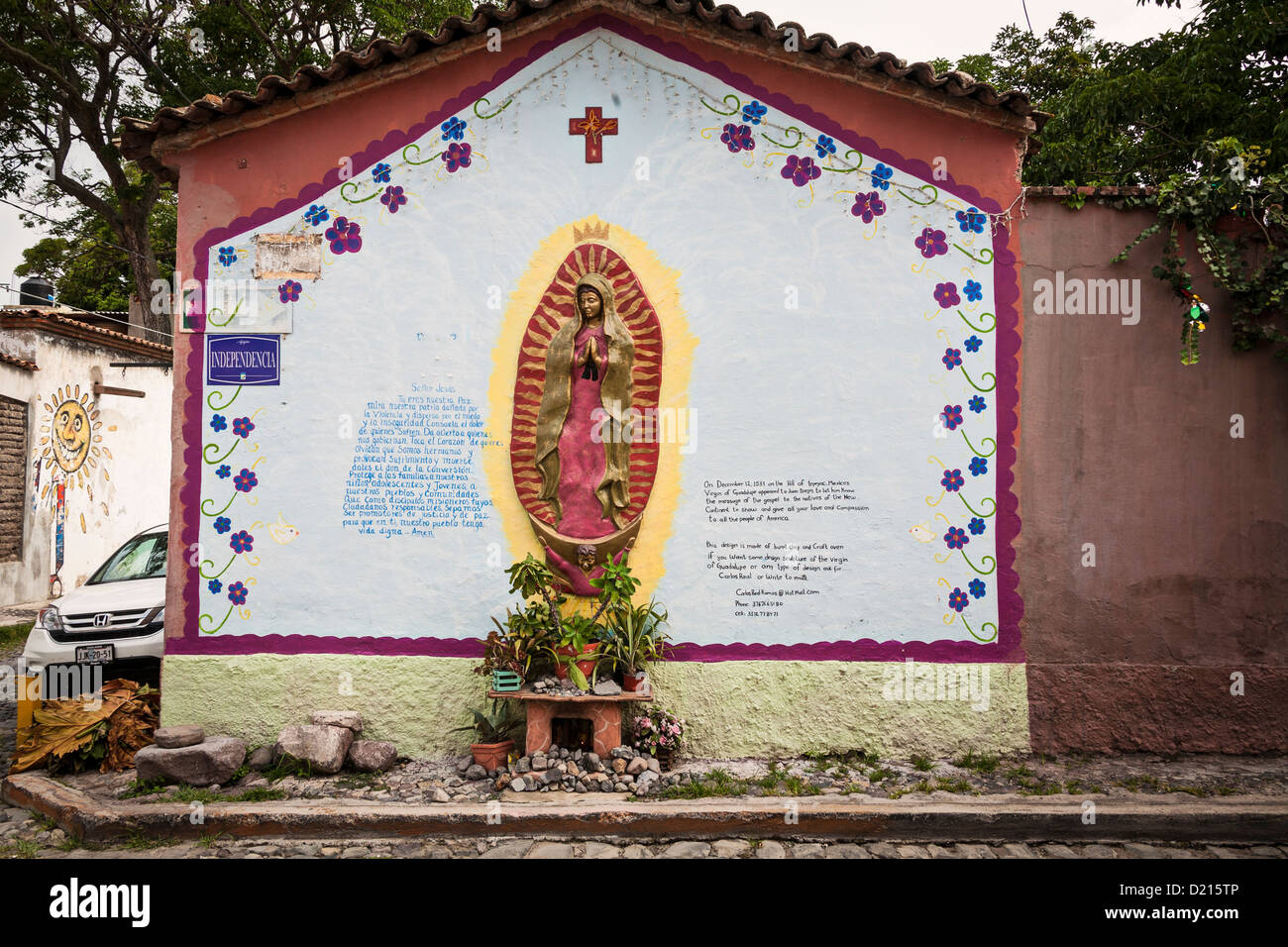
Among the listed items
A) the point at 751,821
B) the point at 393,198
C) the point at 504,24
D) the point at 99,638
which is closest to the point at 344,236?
the point at 393,198

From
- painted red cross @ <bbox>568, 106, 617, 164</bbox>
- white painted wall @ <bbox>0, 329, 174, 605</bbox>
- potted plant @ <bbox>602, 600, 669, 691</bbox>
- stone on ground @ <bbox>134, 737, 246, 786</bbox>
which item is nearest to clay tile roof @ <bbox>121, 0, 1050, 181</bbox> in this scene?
painted red cross @ <bbox>568, 106, 617, 164</bbox>

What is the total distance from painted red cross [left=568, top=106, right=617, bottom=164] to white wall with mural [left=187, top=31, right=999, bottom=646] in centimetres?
2

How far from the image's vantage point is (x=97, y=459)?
16266 millimetres

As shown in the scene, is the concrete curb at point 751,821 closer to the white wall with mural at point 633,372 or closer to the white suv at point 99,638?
the white wall with mural at point 633,372

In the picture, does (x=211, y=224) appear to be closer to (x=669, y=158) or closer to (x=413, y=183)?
(x=413, y=183)

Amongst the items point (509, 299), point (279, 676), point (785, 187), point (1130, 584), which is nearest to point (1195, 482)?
point (1130, 584)

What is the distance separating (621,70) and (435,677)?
4.83 meters

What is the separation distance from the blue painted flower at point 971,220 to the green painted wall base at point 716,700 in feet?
10.7

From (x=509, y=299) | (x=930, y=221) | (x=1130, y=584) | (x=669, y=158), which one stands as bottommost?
(x=1130, y=584)

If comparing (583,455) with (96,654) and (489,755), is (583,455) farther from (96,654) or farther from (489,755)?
(96,654)

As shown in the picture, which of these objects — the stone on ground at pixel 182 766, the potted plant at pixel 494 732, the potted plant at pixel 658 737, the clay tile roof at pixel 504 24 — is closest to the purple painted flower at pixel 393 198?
the clay tile roof at pixel 504 24

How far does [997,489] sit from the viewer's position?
6500mm

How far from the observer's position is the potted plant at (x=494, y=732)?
6152 millimetres

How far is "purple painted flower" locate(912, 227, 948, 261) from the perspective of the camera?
6.59 m
